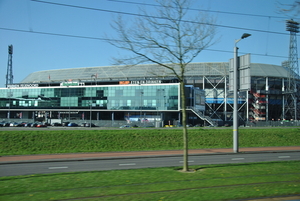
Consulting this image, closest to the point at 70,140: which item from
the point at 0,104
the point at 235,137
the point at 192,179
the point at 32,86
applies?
the point at 235,137

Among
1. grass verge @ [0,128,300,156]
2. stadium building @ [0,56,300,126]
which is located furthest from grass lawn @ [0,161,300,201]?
stadium building @ [0,56,300,126]

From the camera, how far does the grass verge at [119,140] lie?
24.0 m

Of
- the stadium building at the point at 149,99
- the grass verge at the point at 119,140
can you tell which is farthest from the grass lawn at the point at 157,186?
the stadium building at the point at 149,99

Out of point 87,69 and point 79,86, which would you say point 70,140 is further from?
point 87,69

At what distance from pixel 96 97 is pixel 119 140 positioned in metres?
54.3

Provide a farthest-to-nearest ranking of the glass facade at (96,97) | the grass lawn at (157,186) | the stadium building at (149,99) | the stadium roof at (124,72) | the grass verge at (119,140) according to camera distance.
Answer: the stadium roof at (124,72), the stadium building at (149,99), the glass facade at (96,97), the grass verge at (119,140), the grass lawn at (157,186)

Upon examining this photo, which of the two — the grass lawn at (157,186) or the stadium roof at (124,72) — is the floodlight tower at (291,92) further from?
the grass lawn at (157,186)

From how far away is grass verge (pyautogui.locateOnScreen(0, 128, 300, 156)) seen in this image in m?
24.0

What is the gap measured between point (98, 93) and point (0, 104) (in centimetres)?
3454

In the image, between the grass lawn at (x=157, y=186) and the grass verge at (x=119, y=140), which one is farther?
the grass verge at (x=119, y=140)

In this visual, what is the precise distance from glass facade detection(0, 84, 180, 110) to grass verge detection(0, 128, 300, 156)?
4184 cm

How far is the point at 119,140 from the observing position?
90.8 feet

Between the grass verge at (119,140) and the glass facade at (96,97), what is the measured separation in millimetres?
41838

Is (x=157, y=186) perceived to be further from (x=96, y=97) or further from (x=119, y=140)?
(x=96, y=97)
